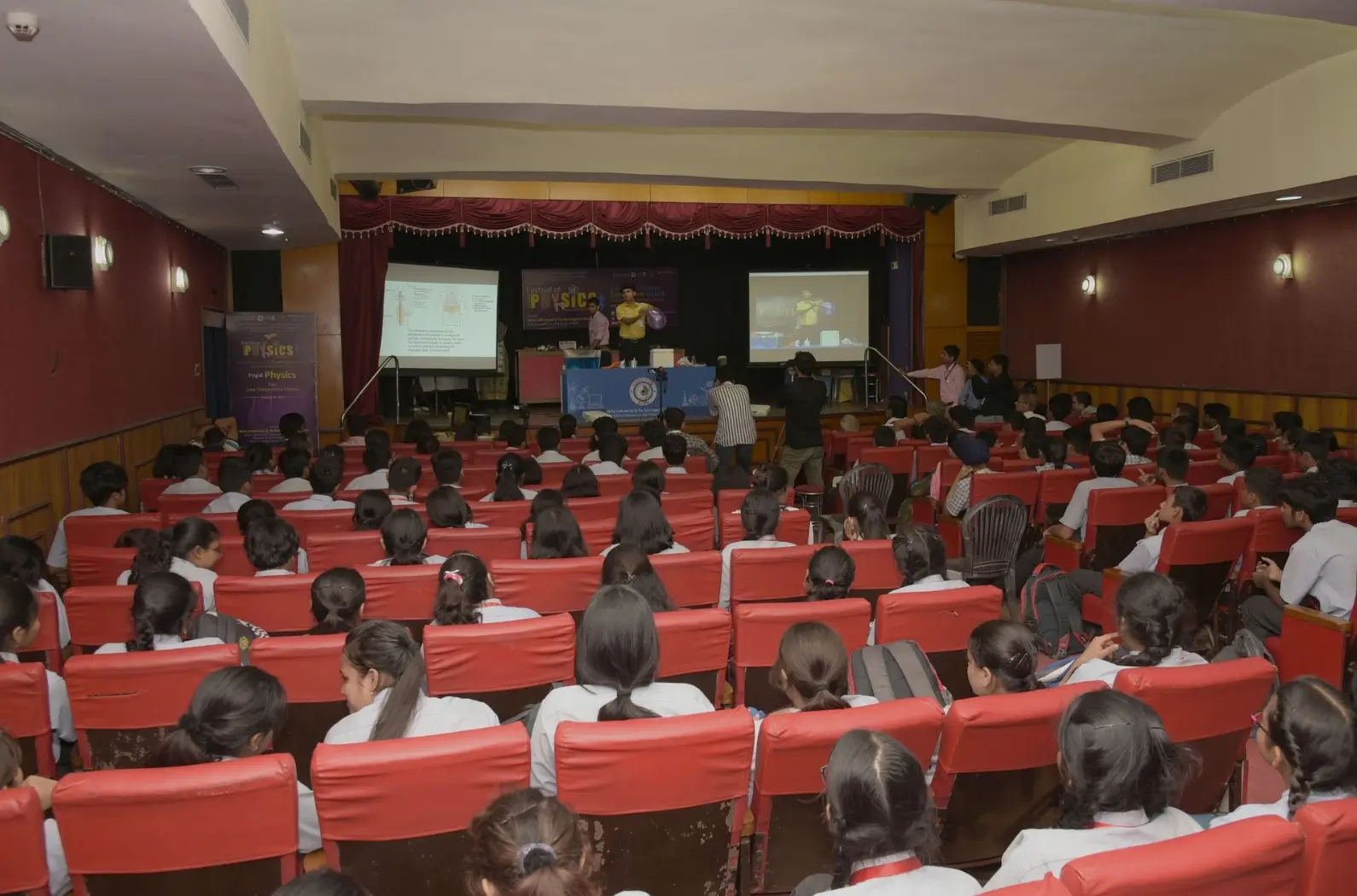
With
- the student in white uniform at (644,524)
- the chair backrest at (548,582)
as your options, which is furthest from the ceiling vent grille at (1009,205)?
the chair backrest at (548,582)

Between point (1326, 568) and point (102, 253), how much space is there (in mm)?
7428

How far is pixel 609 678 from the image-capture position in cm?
256

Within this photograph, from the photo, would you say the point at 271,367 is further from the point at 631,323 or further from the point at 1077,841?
the point at 1077,841

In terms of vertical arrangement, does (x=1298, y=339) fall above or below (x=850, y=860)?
above

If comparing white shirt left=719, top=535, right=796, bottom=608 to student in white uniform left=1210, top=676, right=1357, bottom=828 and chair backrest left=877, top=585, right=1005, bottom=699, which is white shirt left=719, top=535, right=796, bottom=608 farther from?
student in white uniform left=1210, top=676, right=1357, bottom=828

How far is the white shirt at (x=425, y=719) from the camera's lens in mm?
2557

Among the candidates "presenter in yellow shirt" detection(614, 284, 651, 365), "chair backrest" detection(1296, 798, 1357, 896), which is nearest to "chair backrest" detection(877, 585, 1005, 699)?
"chair backrest" detection(1296, 798, 1357, 896)

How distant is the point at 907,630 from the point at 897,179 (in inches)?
348

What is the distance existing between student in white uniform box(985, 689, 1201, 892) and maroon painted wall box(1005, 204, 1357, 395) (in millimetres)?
8579

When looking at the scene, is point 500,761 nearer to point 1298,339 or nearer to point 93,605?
point 93,605

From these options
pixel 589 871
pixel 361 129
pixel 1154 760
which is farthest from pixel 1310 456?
pixel 361 129

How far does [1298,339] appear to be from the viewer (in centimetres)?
957

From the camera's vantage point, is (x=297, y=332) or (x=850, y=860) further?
(x=297, y=332)

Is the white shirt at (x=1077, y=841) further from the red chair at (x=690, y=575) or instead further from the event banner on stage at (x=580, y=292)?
the event banner on stage at (x=580, y=292)
